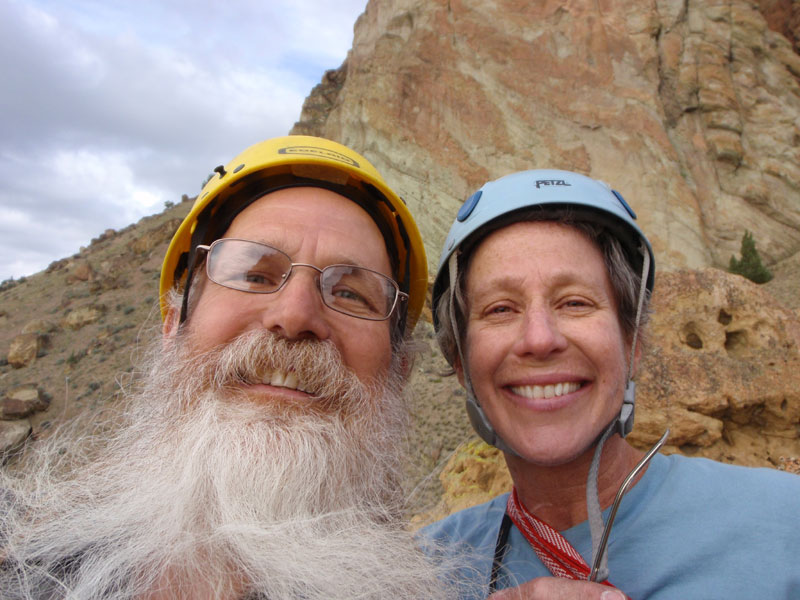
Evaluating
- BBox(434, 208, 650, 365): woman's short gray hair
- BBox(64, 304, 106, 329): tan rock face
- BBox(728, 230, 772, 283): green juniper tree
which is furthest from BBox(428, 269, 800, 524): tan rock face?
BBox(64, 304, 106, 329): tan rock face

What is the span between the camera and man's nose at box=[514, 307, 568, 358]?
6.41ft

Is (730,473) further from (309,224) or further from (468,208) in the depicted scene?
(309,224)

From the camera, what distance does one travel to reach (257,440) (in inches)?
69.2

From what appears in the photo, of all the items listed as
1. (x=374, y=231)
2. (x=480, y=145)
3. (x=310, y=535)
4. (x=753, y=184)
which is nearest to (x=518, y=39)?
(x=480, y=145)

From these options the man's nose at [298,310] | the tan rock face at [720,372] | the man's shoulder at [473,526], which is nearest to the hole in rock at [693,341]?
the tan rock face at [720,372]

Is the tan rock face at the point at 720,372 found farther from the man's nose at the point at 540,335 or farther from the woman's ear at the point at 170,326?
the woman's ear at the point at 170,326

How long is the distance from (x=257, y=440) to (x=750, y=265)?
20559mm

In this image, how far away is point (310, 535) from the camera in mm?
1664

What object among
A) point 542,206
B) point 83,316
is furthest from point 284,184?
point 83,316

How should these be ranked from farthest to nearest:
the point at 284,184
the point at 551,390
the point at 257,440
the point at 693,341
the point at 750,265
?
1. the point at 750,265
2. the point at 693,341
3. the point at 284,184
4. the point at 551,390
5. the point at 257,440

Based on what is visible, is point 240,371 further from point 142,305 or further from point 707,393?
point 142,305

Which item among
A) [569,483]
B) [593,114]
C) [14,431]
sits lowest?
[14,431]

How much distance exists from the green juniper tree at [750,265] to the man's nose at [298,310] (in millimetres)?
19366

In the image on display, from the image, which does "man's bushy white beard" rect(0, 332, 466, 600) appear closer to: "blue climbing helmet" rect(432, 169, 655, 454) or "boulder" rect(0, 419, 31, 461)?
"blue climbing helmet" rect(432, 169, 655, 454)
